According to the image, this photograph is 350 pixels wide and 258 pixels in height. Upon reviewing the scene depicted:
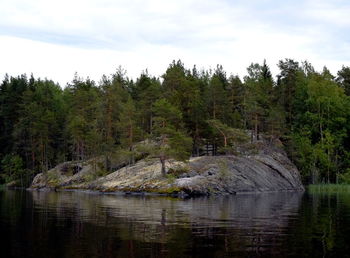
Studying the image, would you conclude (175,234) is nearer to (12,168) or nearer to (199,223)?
(199,223)

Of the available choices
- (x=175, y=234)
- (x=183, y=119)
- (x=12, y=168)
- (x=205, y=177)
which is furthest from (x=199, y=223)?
(x=12, y=168)

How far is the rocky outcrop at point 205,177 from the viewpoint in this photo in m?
61.2

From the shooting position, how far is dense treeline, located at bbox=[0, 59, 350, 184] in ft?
252

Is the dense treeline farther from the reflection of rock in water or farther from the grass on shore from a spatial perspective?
the reflection of rock in water

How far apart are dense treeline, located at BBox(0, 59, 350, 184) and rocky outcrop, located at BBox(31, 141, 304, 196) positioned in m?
3.36

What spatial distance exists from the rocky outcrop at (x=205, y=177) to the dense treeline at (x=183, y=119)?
336cm

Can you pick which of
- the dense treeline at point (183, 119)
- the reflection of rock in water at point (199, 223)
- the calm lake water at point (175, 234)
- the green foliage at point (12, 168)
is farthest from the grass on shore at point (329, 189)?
the green foliage at point (12, 168)

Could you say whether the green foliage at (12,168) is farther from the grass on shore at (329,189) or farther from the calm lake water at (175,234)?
the calm lake water at (175,234)

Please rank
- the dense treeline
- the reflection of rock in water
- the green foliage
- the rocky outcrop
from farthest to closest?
1. the green foliage
2. the dense treeline
3. the rocky outcrop
4. the reflection of rock in water

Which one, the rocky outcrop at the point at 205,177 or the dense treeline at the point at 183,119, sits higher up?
the dense treeline at the point at 183,119

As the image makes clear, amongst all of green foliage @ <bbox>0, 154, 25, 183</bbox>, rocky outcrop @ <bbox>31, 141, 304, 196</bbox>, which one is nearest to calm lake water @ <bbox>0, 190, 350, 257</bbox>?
rocky outcrop @ <bbox>31, 141, 304, 196</bbox>

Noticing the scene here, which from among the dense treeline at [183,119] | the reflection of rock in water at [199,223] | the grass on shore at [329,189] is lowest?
the grass on shore at [329,189]

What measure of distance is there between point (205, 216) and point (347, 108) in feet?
231

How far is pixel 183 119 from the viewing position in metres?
78.7
